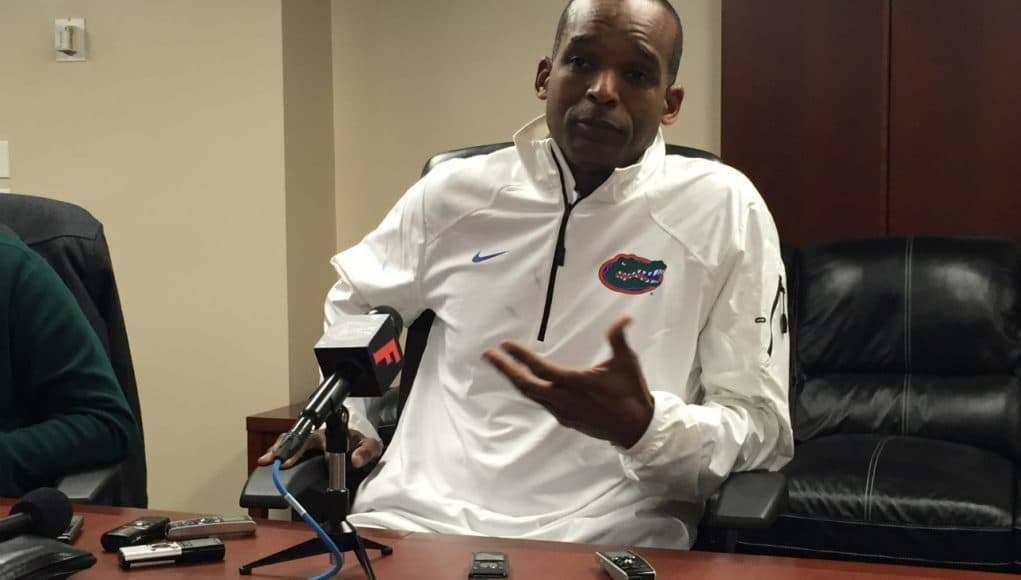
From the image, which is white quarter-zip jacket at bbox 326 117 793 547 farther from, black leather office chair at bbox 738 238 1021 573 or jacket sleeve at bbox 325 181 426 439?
black leather office chair at bbox 738 238 1021 573

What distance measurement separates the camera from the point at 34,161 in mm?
3514

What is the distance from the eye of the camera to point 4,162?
3520mm

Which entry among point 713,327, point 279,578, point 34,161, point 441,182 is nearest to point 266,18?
point 34,161

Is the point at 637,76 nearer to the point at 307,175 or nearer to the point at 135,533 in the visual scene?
the point at 135,533

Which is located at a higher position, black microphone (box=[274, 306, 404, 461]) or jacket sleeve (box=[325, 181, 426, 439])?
jacket sleeve (box=[325, 181, 426, 439])

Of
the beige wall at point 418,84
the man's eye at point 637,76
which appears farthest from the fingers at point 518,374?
the beige wall at point 418,84

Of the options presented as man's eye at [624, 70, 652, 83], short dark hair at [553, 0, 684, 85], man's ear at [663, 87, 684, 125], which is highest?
A: short dark hair at [553, 0, 684, 85]

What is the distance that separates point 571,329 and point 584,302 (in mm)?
47

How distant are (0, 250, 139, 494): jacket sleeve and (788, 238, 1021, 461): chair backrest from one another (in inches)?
74.5

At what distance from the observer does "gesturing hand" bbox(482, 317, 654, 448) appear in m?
1.15

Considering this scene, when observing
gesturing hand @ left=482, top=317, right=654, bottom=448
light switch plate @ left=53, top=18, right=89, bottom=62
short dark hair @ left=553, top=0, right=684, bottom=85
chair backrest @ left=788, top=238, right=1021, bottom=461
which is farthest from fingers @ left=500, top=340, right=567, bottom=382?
light switch plate @ left=53, top=18, right=89, bottom=62

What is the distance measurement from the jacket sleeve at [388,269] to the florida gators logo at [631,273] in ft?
1.13

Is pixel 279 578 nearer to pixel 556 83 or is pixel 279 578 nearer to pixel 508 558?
pixel 508 558

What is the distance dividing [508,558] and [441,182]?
90 cm
